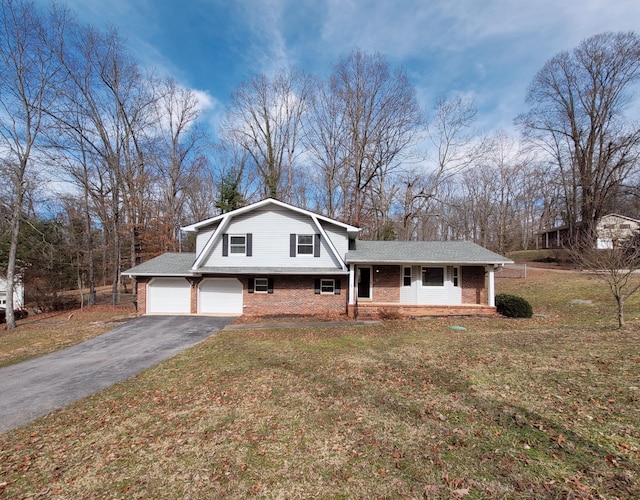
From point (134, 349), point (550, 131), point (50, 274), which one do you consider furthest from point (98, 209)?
point (550, 131)

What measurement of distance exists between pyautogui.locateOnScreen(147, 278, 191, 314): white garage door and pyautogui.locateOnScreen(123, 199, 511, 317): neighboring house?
5cm

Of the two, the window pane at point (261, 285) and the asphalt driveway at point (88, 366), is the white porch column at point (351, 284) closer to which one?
the window pane at point (261, 285)

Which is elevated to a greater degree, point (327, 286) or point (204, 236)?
point (204, 236)

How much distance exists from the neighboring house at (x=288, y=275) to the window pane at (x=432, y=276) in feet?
0.08

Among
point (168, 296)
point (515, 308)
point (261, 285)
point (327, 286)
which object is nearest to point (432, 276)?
point (515, 308)

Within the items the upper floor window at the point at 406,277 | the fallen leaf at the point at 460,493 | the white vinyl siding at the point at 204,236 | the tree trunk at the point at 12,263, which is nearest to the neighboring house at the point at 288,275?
the upper floor window at the point at 406,277

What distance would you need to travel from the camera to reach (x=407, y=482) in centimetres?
340

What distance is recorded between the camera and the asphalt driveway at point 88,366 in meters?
6.16

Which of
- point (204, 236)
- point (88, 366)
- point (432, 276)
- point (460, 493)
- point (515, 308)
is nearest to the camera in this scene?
point (460, 493)

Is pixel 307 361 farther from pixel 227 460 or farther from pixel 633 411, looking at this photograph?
pixel 633 411

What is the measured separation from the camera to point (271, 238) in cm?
1512

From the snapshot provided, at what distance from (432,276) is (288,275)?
7.47 metres

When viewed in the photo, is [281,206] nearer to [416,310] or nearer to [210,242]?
[210,242]

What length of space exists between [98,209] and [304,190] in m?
18.8
